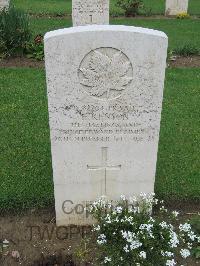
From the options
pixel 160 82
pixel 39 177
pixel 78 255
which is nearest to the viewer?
pixel 160 82

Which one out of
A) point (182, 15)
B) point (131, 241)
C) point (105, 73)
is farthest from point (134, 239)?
point (182, 15)

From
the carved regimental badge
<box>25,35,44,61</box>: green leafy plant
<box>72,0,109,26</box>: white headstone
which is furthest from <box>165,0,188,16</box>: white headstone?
the carved regimental badge

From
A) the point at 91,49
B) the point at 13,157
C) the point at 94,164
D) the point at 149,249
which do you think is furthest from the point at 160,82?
the point at 13,157

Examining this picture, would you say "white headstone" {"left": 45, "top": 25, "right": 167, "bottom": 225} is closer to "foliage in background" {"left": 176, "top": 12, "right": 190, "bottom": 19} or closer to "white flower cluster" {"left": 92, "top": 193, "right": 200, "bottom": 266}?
"white flower cluster" {"left": 92, "top": 193, "right": 200, "bottom": 266}

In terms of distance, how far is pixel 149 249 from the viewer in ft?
11.8

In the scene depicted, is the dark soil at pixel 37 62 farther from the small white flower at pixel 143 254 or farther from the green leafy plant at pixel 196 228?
the small white flower at pixel 143 254

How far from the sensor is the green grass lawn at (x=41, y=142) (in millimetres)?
5090

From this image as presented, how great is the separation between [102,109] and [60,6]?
13.9 m

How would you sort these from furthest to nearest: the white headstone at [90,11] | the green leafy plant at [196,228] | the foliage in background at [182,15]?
the foliage in background at [182,15], the white headstone at [90,11], the green leafy plant at [196,228]

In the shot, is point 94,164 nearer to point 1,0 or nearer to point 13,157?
point 13,157

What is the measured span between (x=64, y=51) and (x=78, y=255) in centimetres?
187

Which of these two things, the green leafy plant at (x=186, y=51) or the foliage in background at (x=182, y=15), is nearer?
the green leafy plant at (x=186, y=51)

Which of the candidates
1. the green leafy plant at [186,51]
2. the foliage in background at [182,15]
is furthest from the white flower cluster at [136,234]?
the foliage in background at [182,15]

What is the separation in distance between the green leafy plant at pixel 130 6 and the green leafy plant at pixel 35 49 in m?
5.98
